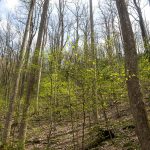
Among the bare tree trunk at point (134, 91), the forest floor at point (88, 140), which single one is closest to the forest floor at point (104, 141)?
the forest floor at point (88, 140)

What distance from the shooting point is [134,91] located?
5273 mm

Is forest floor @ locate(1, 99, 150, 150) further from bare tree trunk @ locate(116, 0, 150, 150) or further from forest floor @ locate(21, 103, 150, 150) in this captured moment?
Result: bare tree trunk @ locate(116, 0, 150, 150)

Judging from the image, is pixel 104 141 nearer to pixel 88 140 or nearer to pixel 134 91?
pixel 88 140

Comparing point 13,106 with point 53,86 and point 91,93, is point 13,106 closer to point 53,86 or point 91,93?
point 53,86

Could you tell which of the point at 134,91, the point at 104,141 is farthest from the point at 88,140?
the point at 134,91

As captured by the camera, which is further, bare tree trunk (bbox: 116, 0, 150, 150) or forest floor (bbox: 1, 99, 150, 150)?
forest floor (bbox: 1, 99, 150, 150)

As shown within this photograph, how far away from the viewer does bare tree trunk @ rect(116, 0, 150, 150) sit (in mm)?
5129

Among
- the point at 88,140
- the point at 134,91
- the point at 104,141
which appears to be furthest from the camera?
the point at 88,140

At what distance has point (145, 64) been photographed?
6.11 metres

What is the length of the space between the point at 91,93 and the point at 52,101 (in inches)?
62.1

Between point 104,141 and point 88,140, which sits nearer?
point 104,141

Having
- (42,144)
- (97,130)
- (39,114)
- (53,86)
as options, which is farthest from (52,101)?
(39,114)

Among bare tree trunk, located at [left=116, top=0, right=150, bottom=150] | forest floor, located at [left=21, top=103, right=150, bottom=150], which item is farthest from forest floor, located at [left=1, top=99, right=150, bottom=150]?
bare tree trunk, located at [left=116, top=0, right=150, bottom=150]

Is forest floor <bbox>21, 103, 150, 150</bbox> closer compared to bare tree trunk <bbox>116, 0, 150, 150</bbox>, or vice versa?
bare tree trunk <bbox>116, 0, 150, 150</bbox>
